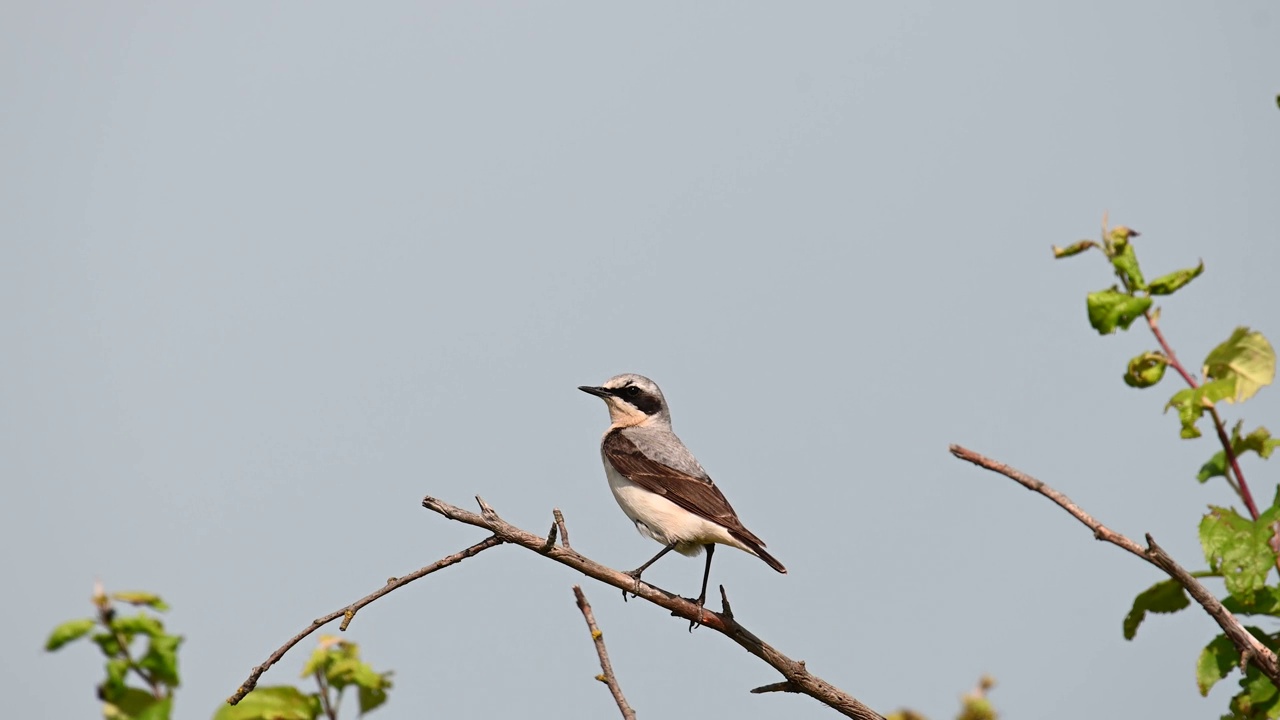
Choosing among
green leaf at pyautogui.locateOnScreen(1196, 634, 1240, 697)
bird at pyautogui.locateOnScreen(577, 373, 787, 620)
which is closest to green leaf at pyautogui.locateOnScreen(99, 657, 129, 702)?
green leaf at pyautogui.locateOnScreen(1196, 634, 1240, 697)

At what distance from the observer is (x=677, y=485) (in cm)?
1087

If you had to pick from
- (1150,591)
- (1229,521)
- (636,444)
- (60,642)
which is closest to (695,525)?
(636,444)

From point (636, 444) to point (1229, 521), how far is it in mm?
7357

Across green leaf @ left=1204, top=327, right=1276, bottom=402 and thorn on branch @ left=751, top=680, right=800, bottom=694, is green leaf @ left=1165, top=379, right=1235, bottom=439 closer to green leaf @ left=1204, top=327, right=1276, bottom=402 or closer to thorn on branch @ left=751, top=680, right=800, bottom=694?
green leaf @ left=1204, top=327, right=1276, bottom=402

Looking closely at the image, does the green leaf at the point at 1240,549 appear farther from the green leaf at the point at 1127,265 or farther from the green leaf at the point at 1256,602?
the green leaf at the point at 1127,265

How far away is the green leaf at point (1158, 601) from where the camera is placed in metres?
5.26

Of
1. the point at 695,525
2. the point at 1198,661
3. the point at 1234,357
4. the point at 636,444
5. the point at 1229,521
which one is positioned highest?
the point at 636,444

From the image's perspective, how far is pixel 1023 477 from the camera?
4227 mm

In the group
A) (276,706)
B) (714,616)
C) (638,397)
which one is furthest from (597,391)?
(276,706)

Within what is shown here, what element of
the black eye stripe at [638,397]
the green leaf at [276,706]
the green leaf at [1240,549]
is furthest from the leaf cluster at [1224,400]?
the black eye stripe at [638,397]

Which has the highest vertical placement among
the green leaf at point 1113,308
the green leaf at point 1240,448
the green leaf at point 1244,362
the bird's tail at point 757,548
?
the bird's tail at point 757,548

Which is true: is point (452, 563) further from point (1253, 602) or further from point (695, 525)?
point (695, 525)

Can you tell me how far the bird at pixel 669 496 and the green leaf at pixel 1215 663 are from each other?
15.2ft

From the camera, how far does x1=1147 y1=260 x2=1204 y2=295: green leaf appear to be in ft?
14.6
